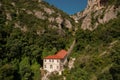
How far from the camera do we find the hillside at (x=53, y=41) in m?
68.6

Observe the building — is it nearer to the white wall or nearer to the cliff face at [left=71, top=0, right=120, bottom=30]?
the white wall

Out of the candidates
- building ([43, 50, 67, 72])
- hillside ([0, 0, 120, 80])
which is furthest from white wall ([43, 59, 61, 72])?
hillside ([0, 0, 120, 80])

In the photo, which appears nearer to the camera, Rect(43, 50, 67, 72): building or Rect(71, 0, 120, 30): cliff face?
Rect(43, 50, 67, 72): building

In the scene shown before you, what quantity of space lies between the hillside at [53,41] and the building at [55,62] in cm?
202

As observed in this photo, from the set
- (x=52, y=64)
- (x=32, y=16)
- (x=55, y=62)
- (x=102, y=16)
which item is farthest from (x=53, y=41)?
(x=32, y=16)

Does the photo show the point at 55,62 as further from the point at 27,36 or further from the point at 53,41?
the point at 27,36

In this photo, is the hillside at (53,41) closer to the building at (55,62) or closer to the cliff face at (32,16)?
the cliff face at (32,16)

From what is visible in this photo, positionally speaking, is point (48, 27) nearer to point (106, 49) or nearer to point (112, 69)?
point (106, 49)

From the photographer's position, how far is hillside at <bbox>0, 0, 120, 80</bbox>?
225ft

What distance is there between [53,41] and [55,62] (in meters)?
16.0

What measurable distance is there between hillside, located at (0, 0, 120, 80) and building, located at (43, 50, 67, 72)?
2019mm

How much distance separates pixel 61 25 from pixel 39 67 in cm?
3885

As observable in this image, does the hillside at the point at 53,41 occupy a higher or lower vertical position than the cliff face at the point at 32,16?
lower

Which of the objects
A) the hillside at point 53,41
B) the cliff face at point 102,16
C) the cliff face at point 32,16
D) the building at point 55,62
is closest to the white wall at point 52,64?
the building at point 55,62
